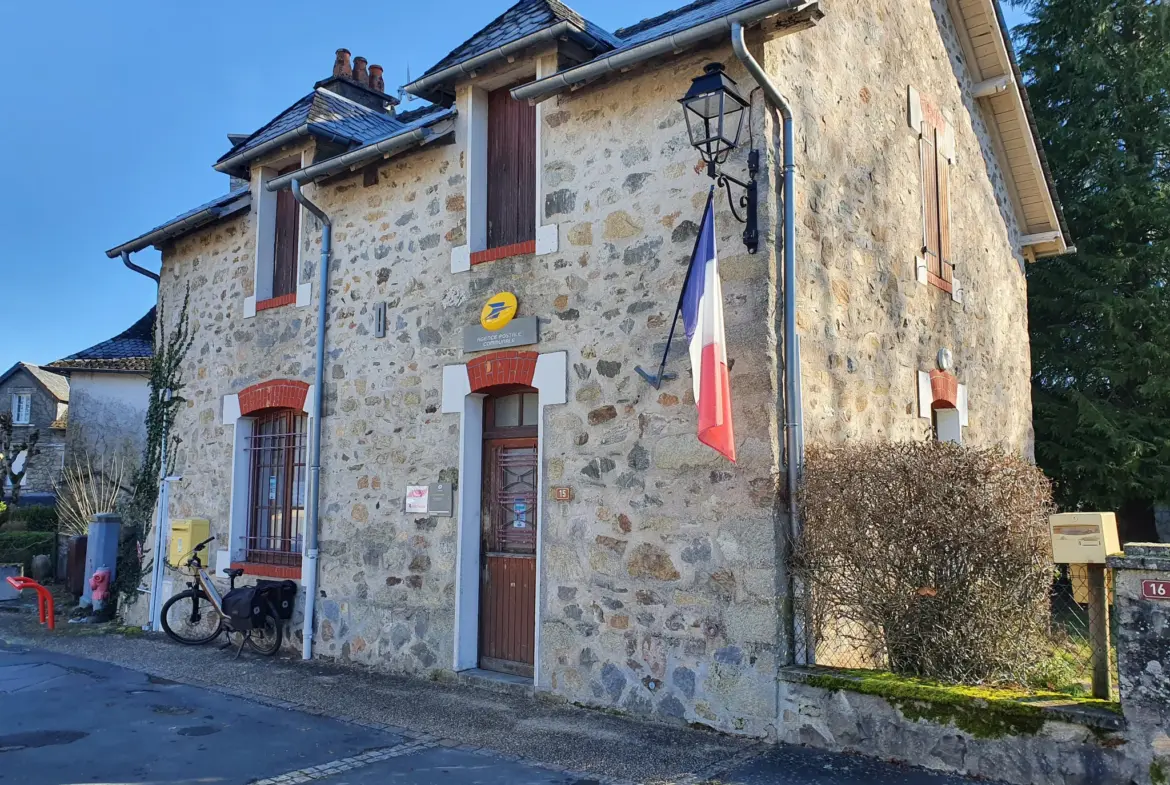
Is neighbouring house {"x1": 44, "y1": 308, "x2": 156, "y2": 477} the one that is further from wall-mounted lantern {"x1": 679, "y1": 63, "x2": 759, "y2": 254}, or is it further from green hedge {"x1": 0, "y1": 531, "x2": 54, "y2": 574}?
wall-mounted lantern {"x1": 679, "y1": 63, "x2": 759, "y2": 254}

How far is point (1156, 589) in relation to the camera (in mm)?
4547

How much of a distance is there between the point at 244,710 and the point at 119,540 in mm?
5711

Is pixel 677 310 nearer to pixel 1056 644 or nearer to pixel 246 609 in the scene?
pixel 1056 644

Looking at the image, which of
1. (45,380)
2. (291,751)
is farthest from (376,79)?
(45,380)

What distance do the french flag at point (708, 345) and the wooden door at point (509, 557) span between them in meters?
2.18

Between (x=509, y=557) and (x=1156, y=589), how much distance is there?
460 cm

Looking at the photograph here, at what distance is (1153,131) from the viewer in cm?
1368

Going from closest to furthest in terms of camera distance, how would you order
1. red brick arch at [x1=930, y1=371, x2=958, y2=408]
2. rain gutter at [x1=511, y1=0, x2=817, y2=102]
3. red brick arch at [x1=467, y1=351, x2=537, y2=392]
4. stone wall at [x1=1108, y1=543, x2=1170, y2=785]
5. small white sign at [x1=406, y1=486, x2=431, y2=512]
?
stone wall at [x1=1108, y1=543, x2=1170, y2=785], rain gutter at [x1=511, y1=0, x2=817, y2=102], red brick arch at [x1=467, y1=351, x2=537, y2=392], small white sign at [x1=406, y1=486, x2=431, y2=512], red brick arch at [x1=930, y1=371, x2=958, y2=408]

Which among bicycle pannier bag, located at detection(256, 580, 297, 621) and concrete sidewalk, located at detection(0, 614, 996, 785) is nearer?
concrete sidewalk, located at detection(0, 614, 996, 785)

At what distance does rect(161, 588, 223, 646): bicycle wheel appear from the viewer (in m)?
9.69

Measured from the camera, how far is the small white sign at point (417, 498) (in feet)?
25.9

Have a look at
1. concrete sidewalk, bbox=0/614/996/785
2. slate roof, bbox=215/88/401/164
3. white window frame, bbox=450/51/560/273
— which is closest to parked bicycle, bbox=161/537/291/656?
concrete sidewalk, bbox=0/614/996/785

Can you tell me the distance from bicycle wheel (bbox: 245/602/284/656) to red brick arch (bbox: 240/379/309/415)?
199 centimetres

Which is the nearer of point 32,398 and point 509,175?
point 509,175
